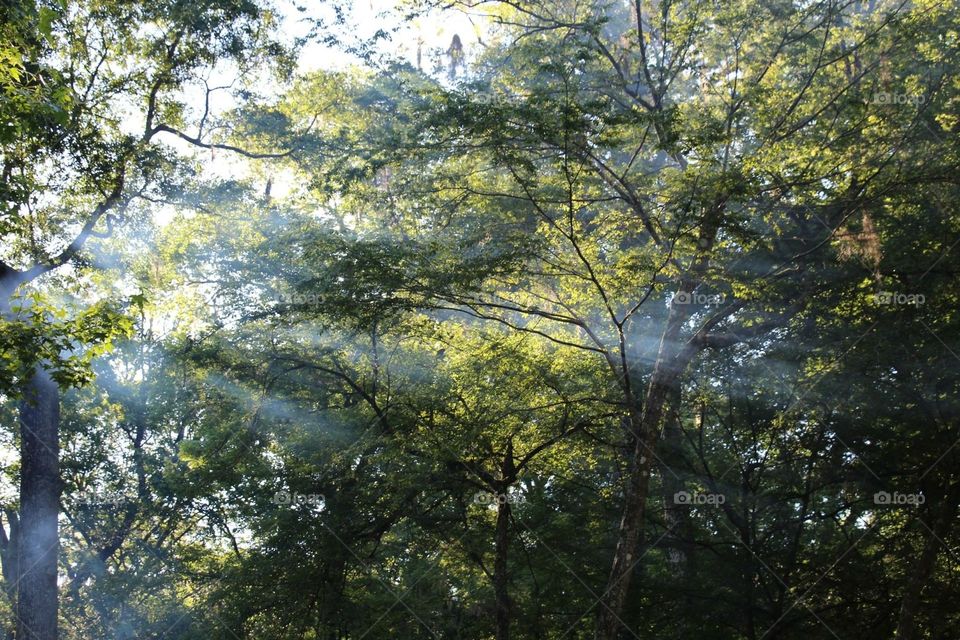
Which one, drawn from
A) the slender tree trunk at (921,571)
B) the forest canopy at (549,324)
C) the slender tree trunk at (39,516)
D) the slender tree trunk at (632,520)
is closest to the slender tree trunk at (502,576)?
the forest canopy at (549,324)

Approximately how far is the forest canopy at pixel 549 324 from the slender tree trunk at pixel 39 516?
0.16 ft

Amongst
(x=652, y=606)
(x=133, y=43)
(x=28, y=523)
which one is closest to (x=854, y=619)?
(x=652, y=606)

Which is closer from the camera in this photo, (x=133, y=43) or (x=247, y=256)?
(x=133, y=43)

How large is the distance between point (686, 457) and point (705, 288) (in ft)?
9.79

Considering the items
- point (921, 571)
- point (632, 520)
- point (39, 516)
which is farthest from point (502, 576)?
point (39, 516)

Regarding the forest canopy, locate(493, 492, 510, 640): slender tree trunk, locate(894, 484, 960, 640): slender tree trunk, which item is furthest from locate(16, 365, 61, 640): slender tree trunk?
locate(894, 484, 960, 640): slender tree trunk

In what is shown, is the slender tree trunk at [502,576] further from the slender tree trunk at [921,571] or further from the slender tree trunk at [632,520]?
the slender tree trunk at [921,571]

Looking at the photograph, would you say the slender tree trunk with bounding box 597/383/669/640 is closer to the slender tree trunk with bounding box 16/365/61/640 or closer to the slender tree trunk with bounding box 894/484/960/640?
the slender tree trunk with bounding box 894/484/960/640

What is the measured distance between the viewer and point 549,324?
15.6 m

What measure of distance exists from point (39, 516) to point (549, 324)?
351 inches

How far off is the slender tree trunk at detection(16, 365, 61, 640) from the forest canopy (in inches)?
1.9

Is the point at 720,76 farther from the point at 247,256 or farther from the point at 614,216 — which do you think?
the point at 247,256

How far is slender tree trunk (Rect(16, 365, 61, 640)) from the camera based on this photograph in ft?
36.8

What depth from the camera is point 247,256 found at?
18.8m
